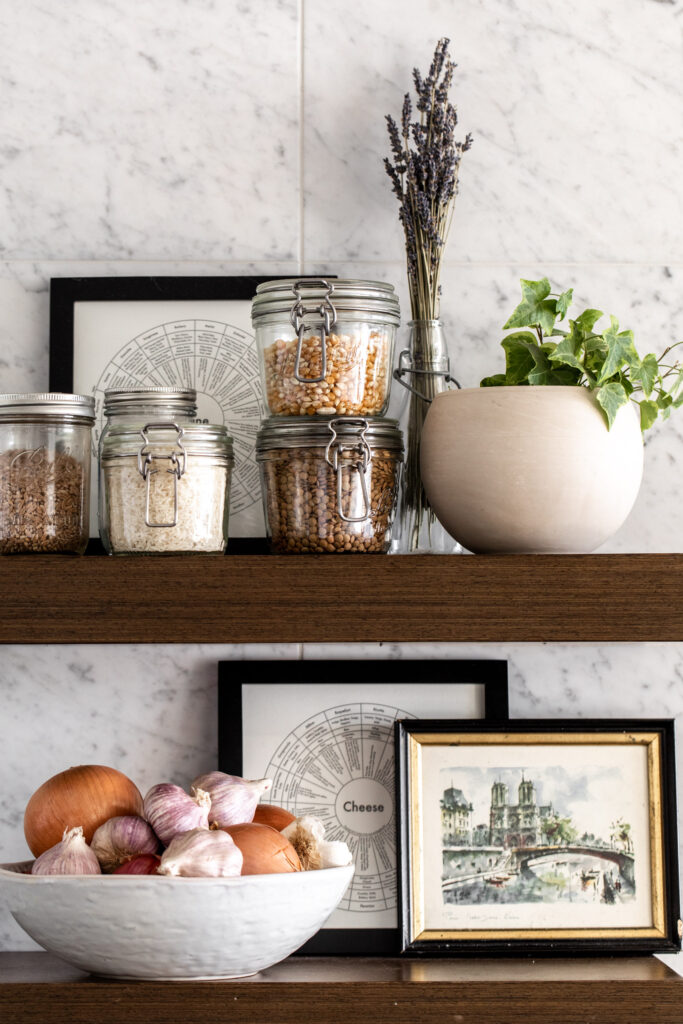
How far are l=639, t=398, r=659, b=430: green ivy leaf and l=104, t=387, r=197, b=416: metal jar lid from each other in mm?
405

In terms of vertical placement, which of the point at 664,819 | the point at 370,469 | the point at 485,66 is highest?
the point at 485,66

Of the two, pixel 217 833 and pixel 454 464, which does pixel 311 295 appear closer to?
pixel 454 464

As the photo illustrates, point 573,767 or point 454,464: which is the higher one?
point 454,464

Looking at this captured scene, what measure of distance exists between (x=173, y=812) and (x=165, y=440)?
12.1 inches

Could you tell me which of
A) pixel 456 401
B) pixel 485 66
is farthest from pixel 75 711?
pixel 485 66

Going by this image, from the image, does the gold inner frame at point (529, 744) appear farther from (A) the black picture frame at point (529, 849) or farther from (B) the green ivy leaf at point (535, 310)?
(B) the green ivy leaf at point (535, 310)

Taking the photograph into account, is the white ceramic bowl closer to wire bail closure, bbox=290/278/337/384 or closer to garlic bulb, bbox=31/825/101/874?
garlic bulb, bbox=31/825/101/874

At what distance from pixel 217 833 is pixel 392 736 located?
239 millimetres

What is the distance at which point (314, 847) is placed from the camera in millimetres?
898

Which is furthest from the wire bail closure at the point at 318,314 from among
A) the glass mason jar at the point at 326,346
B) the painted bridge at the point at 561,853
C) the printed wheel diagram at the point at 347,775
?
→ the painted bridge at the point at 561,853

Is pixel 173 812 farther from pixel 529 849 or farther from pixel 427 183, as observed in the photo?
pixel 427 183

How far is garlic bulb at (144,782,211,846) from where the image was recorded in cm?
86

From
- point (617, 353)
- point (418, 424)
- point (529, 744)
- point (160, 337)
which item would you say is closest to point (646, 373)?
point (617, 353)

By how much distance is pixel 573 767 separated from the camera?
1009 millimetres
